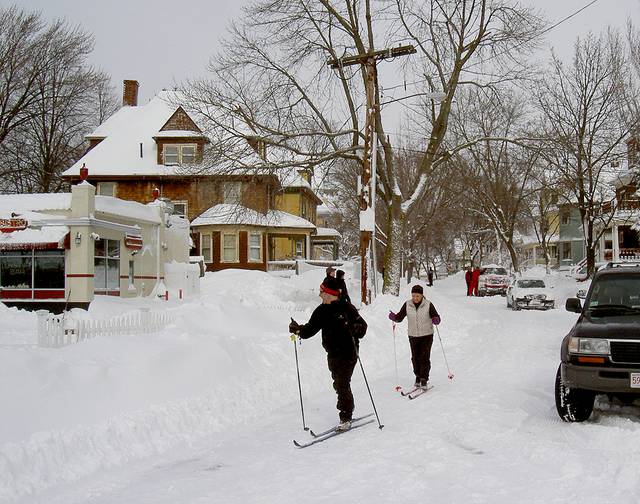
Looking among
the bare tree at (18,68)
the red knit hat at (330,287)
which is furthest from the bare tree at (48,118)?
the red knit hat at (330,287)

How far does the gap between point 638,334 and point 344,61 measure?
58.8 ft

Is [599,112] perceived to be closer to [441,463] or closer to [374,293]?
Result: [374,293]

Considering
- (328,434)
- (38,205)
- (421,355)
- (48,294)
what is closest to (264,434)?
(328,434)

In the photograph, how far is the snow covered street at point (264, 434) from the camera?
237 inches

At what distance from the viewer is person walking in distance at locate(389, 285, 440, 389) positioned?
1091 centimetres

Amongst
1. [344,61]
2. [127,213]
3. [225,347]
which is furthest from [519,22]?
[225,347]

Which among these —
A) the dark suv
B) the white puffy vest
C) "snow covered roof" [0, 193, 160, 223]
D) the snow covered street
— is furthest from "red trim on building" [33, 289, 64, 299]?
the dark suv

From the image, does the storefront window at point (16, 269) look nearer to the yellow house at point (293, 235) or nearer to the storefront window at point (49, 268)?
the storefront window at point (49, 268)

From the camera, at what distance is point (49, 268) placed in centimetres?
2208

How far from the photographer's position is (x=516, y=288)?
3100cm

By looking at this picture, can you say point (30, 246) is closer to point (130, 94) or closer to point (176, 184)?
point (176, 184)

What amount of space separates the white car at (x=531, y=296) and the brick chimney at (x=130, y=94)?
32.2 metres

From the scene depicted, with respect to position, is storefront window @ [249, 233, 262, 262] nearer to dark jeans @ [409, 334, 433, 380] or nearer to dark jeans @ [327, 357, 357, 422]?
dark jeans @ [409, 334, 433, 380]

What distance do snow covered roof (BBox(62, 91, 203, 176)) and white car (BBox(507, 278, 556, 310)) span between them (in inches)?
821
